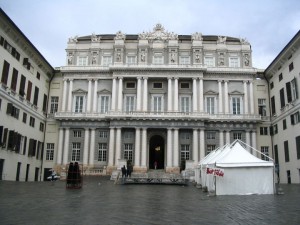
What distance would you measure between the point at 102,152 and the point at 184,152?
12.1m

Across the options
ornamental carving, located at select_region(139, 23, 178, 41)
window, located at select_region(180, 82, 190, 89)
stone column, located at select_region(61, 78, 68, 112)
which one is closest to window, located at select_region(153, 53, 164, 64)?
ornamental carving, located at select_region(139, 23, 178, 41)

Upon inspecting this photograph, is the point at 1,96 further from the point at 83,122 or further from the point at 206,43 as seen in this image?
the point at 206,43

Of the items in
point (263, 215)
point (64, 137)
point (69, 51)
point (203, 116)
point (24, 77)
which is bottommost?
point (263, 215)

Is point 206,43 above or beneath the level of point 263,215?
above

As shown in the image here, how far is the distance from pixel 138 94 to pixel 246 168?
29.7 metres

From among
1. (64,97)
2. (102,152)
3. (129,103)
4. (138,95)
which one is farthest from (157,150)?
(64,97)

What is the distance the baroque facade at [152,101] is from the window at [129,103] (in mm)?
153

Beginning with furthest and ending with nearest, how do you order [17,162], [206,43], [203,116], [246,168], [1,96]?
1. [206,43]
2. [203,116]
3. [17,162]
4. [1,96]
5. [246,168]

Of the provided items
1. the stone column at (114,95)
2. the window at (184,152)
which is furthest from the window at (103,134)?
the window at (184,152)

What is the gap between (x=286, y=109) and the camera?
132ft

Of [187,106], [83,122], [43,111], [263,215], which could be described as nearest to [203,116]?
[187,106]

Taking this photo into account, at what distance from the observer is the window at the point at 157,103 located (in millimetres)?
48472

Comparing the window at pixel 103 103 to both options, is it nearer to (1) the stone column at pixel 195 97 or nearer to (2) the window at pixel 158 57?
(2) the window at pixel 158 57

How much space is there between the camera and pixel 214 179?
19.8m
